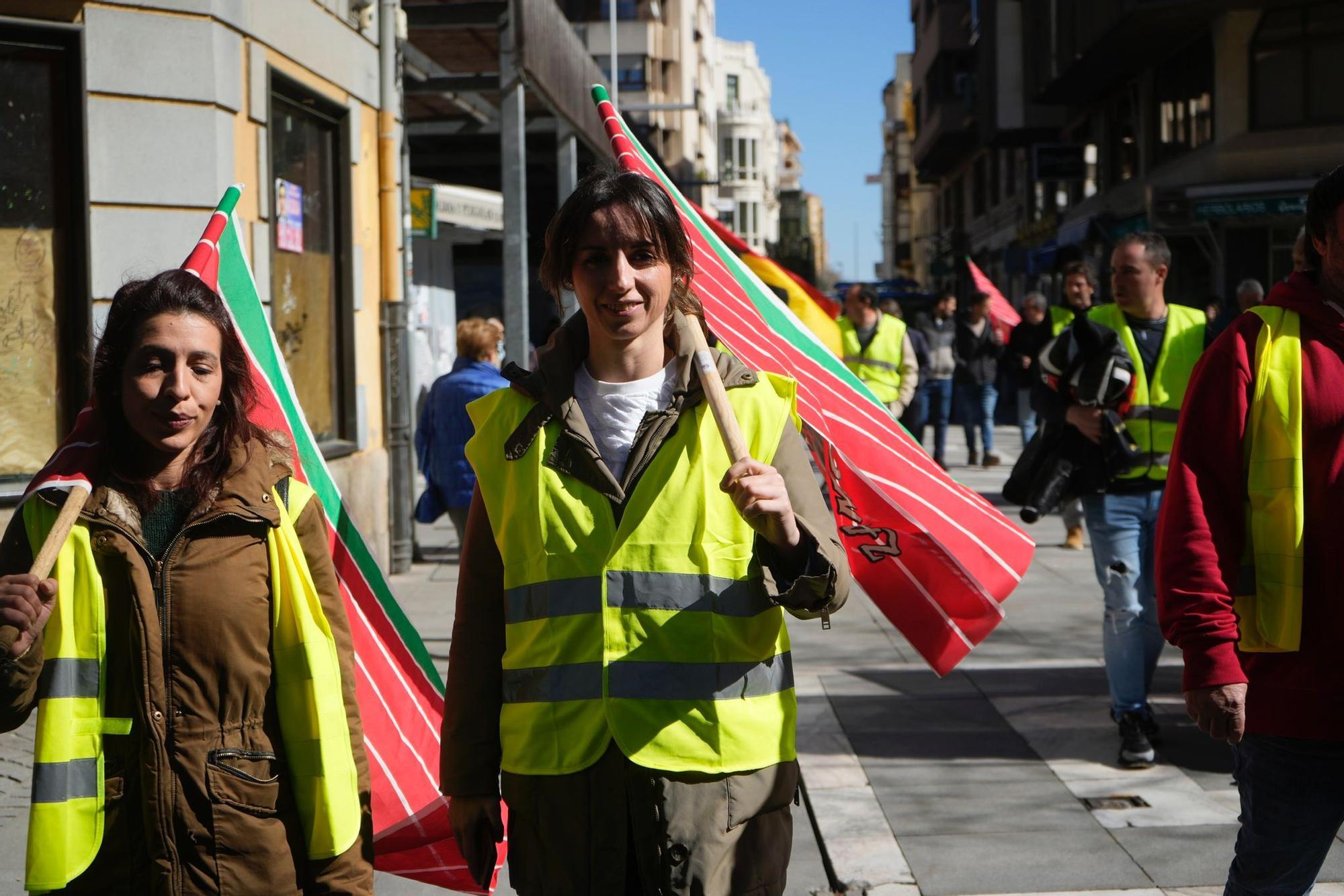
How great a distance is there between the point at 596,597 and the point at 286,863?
2.42ft

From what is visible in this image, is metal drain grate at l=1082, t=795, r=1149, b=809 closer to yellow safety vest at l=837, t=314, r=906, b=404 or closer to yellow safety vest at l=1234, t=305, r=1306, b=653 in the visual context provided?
yellow safety vest at l=1234, t=305, r=1306, b=653

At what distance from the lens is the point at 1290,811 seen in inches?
122

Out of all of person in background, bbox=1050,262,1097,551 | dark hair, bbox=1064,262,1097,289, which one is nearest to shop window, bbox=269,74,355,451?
person in background, bbox=1050,262,1097,551

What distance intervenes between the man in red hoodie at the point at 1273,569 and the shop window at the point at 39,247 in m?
5.79

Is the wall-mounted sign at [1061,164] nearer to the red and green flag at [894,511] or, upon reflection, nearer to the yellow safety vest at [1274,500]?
the red and green flag at [894,511]

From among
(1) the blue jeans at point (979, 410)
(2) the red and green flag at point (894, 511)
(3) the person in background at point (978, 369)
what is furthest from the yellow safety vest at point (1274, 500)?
(1) the blue jeans at point (979, 410)

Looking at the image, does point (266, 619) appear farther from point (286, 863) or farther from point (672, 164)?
point (672, 164)

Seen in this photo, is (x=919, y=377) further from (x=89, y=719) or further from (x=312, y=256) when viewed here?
(x=89, y=719)

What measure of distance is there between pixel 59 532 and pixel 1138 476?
428 centimetres

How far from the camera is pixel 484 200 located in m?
18.1

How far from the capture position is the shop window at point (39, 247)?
7348mm

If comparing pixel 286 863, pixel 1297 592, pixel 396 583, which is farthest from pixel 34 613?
pixel 396 583

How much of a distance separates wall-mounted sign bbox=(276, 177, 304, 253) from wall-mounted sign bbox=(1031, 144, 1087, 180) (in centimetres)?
2612

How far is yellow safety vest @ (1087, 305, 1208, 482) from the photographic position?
5.78 m
